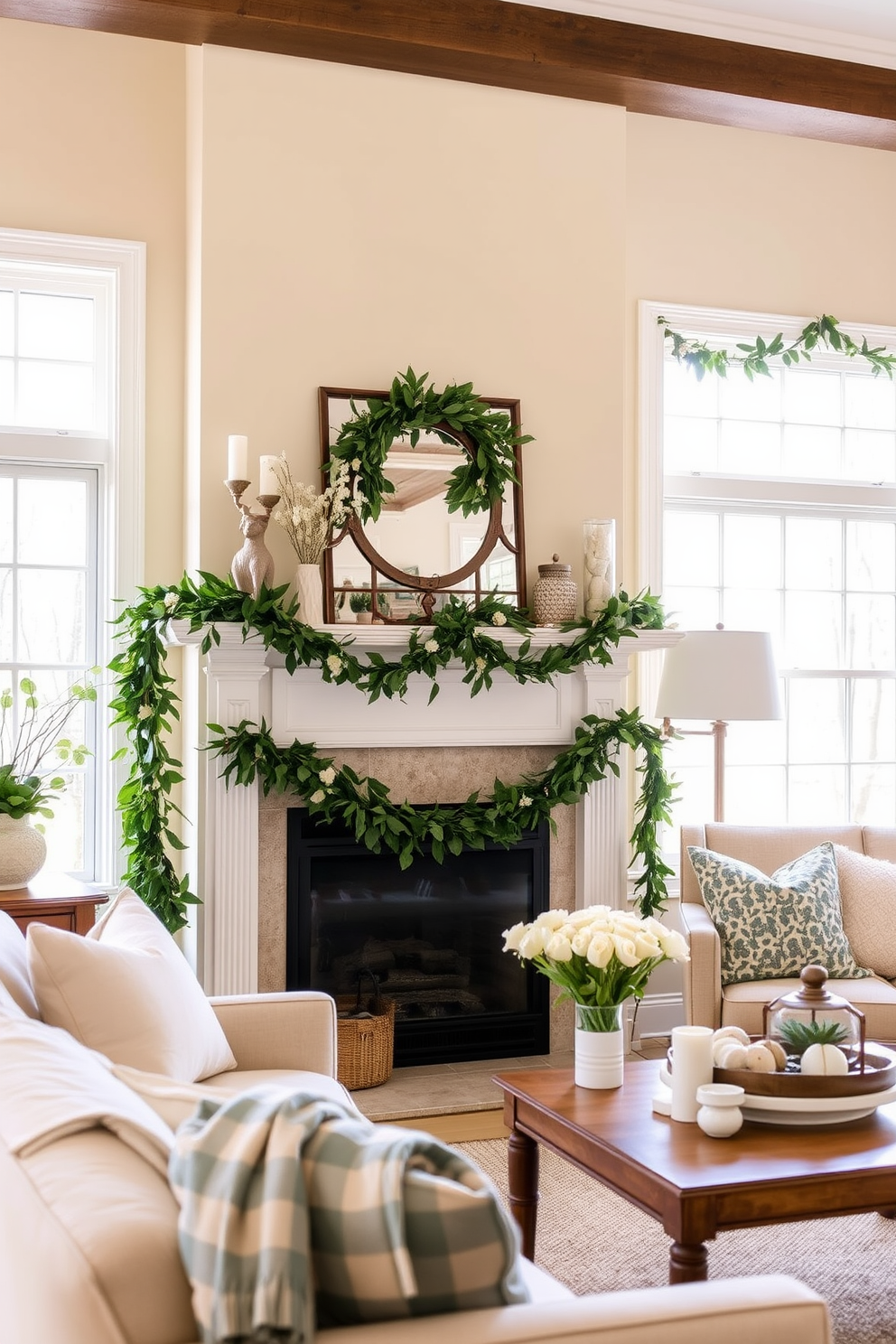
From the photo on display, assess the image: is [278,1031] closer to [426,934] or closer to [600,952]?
[600,952]

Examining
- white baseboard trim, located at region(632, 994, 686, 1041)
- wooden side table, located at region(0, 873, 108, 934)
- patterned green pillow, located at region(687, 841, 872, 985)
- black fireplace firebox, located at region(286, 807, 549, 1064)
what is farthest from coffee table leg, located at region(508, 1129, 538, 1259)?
white baseboard trim, located at region(632, 994, 686, 1041)

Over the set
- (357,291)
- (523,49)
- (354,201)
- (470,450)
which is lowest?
(470,450)

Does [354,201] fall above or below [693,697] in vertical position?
above

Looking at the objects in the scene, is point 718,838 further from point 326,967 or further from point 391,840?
point 326,967

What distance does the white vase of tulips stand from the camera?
2.74 meters

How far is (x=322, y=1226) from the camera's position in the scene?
131 cm

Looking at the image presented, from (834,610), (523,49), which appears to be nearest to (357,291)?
(523,49)

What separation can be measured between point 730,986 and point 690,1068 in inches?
56.0

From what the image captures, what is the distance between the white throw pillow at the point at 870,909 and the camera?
4.16m

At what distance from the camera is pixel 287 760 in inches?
163

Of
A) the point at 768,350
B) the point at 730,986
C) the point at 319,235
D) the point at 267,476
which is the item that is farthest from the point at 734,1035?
the point at 768,350

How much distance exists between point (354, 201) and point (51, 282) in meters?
1.12

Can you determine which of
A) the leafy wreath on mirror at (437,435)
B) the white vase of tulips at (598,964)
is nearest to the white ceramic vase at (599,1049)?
the white vase of tulips at (598,964)

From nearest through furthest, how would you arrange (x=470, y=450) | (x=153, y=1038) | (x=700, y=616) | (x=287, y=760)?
(x=153, y=1038) < (x=287, y=760) < (x=470, y=450) < (x=700, y=616)
